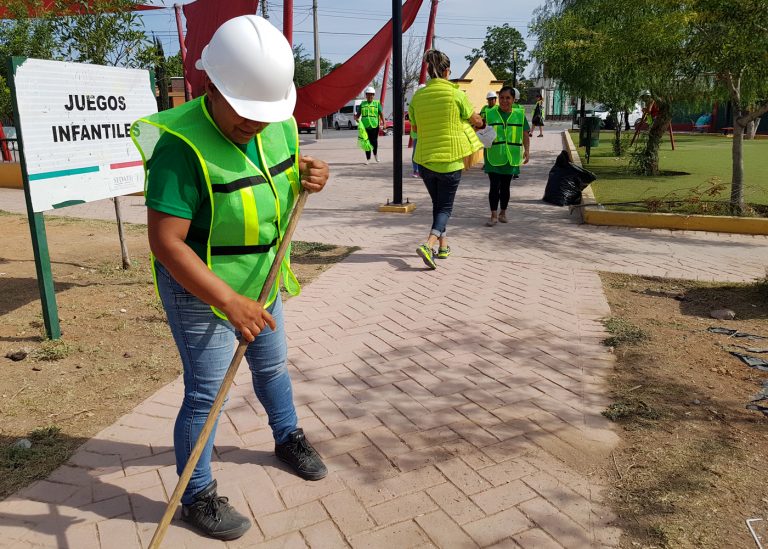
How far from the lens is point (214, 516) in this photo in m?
2.38

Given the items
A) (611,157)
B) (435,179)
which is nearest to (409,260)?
(435,179)

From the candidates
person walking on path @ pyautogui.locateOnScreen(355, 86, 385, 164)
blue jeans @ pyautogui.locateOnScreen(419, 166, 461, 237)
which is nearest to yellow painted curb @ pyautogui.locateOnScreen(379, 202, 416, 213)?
blue jeans @ pyautogui.locateOnScreen(419, 166, 461, 237)

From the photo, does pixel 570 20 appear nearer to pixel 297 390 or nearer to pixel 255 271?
Answer: pixel 297 390

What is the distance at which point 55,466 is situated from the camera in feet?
9.34

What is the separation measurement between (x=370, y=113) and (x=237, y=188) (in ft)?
44.4

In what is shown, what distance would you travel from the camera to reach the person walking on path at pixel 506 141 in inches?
304

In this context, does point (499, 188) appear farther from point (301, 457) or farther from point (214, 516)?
point (214, 516)

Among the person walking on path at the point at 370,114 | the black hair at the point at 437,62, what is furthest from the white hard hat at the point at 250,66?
the person walking on path at the point at 370,114

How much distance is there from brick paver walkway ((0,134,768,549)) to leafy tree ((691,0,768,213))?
271 cm

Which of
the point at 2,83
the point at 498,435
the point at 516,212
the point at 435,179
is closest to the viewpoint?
the point at 498,435

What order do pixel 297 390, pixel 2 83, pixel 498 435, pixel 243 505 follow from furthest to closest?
1. pixel 2 83
2. pixel 297 390
3. pixel 498 435
4. pixel 243 505

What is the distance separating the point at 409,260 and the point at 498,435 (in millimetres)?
3557

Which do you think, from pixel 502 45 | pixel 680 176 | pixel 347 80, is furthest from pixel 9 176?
pixel 502 45

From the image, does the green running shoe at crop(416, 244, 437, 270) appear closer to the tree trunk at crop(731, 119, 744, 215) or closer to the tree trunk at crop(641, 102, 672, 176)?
the tree trunk at crop(731, 119, 744, 215)
